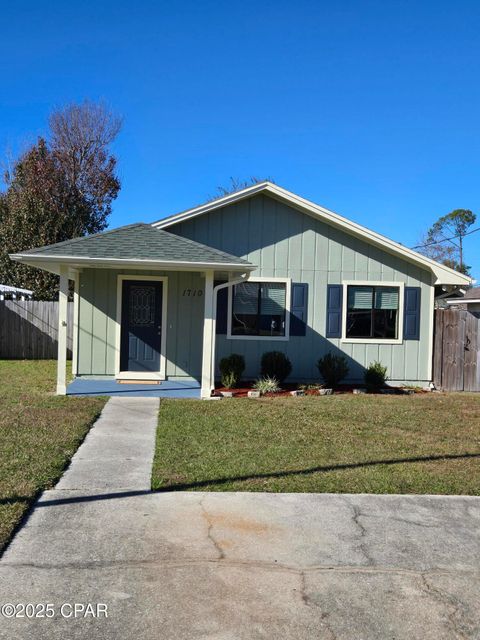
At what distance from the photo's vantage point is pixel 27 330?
19.0m

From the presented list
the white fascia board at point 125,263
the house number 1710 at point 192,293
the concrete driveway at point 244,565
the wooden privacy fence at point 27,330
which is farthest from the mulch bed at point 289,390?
the wooden privacy fence at point 27,330

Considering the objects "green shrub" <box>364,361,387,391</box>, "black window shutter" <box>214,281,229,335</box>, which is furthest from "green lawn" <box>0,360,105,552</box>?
"green shrub" <box>364,361,387,391</box>

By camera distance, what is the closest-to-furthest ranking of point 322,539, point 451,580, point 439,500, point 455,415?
1. point 451,580
2. point 322,539
3. point 439,500
4. point 455,415

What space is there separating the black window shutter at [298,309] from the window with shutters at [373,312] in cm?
97

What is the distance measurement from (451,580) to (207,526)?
1.78m

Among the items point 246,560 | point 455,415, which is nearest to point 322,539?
point 246,560

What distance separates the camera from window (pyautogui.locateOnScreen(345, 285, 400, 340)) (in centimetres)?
1340

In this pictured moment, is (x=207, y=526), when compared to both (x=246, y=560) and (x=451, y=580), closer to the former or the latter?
(x=246, y=560)

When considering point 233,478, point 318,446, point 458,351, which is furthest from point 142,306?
point 233,478

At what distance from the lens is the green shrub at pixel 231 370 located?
12234mm

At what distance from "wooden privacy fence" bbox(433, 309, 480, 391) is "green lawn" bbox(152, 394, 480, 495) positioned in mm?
2442

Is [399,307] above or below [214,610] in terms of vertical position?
above

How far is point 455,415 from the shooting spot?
9977 mm

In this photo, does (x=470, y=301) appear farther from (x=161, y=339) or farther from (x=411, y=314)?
(x=161, y=339)
